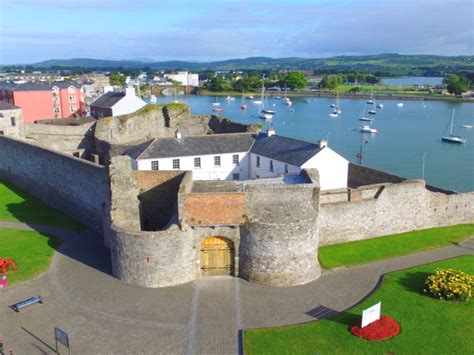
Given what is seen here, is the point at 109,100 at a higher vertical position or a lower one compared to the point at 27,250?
higher

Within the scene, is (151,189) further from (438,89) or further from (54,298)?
(438,89)

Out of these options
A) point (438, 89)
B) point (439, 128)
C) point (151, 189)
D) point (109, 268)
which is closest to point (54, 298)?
point (109, 268)

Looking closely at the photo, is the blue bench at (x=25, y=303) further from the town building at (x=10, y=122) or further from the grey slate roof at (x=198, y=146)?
the town building at (x=10, y=122)

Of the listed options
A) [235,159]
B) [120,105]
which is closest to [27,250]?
[235,159]

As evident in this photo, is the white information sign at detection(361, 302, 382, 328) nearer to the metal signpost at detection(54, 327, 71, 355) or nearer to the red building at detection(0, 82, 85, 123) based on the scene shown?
the metal signpost at detection(54, 327, 71, 355)

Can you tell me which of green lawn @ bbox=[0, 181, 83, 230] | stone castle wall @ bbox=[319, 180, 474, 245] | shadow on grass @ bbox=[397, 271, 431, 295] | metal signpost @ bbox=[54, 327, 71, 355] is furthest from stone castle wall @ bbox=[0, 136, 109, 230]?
shadow on grass @ bbox=[397, 271, 431, 295]

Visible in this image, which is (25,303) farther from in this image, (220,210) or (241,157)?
(241,157)
